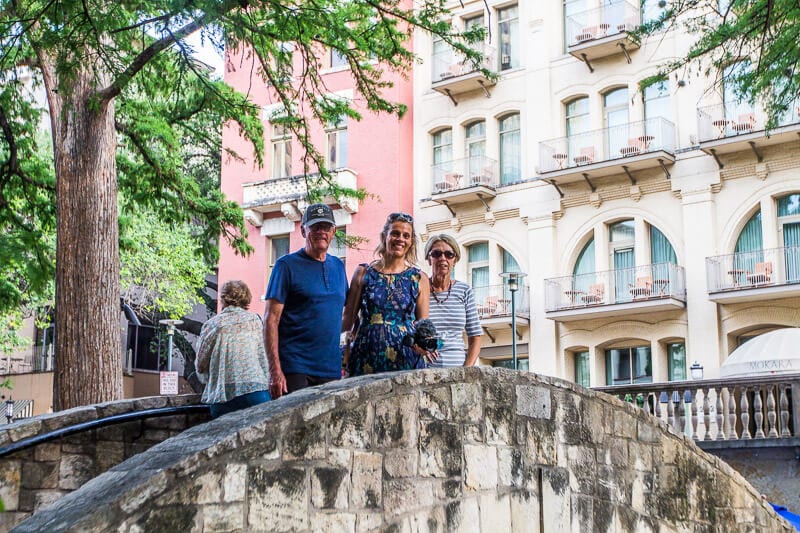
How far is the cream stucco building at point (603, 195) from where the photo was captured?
82.0 ft

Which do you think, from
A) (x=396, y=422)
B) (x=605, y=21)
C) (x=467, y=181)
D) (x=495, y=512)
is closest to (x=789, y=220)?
(x=605, y=21)

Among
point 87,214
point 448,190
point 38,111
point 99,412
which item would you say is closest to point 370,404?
point 99,412

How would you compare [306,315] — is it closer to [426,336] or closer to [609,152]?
[426,336]

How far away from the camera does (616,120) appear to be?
27.8 metres

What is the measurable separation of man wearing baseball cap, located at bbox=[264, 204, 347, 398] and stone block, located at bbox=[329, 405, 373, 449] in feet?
2.75

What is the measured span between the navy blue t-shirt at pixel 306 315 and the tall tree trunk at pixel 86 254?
5086 mm

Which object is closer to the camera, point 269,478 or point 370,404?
point 269,478

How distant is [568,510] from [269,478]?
10.9 ft

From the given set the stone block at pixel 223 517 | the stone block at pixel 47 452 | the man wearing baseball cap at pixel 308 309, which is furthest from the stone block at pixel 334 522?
the stone block at pixel 47 452

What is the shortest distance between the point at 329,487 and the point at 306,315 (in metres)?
1.40

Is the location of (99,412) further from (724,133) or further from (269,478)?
(724,133)

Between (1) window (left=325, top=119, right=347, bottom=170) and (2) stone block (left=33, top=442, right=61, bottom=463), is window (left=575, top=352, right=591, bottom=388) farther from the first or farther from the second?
(2) stone block (left=33, top=442, right=61, bottom=463)

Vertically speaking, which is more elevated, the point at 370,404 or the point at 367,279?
the point at 367,279

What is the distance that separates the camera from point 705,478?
996 centimetres
